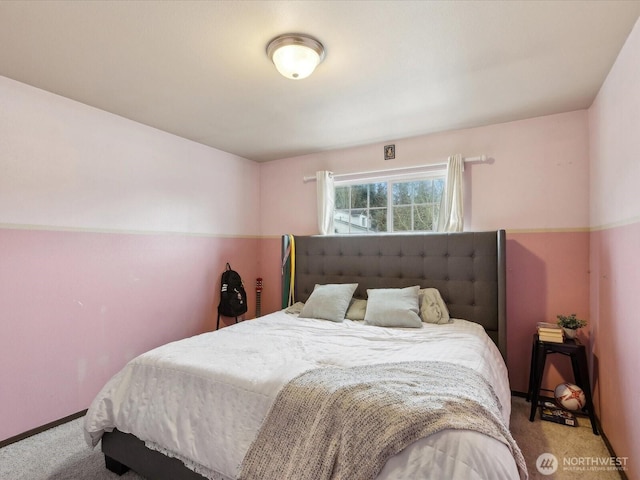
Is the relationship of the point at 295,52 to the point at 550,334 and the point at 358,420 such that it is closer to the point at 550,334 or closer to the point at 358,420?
the point at 358,420

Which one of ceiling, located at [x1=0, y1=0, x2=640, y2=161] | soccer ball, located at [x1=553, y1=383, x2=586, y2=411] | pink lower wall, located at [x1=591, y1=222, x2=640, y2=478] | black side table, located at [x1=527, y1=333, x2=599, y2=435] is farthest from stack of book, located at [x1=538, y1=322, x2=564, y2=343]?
ceiling, located at [x1=0, y1=0, x2=640, y2=161]

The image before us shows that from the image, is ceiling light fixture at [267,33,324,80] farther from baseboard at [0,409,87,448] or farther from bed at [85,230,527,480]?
baseboard at [0,409,87,448]

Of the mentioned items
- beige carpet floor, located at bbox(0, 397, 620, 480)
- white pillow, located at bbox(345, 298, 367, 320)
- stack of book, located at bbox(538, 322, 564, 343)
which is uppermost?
white pillow, located at bbox(345, 298, 367, 320)

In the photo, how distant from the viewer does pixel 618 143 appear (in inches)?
73.7

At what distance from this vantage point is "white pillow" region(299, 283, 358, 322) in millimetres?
2719

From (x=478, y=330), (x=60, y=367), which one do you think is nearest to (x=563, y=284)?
(x=478, y=330)

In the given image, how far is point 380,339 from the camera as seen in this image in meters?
2.15

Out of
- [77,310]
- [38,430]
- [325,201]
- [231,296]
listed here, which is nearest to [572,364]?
[325,201]

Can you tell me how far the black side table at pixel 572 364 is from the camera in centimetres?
221

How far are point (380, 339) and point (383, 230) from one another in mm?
1436

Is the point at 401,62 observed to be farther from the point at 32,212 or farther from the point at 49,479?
the point at 49,479

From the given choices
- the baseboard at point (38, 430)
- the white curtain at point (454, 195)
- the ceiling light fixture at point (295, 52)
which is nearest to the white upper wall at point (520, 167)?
the white curtain at point (454, 195)

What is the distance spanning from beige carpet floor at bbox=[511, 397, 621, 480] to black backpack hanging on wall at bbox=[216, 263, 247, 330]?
8.47ft

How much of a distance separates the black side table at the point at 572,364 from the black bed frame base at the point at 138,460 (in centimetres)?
227
